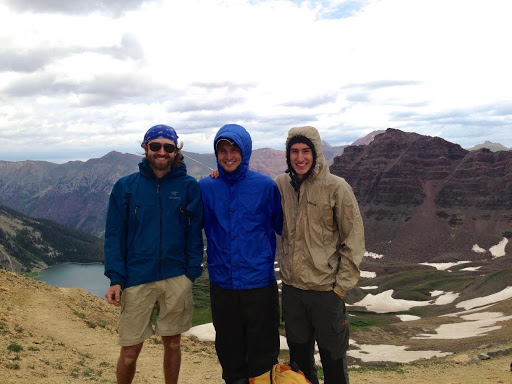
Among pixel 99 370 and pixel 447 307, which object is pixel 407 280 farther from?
pixel 99 370

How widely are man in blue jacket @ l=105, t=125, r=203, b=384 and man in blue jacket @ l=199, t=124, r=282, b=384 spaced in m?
0.42

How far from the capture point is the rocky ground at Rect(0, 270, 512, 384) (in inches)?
501

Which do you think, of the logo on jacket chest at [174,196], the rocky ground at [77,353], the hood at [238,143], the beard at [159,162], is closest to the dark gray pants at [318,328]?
the hood at [238,143]

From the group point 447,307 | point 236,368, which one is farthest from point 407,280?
point 236,368

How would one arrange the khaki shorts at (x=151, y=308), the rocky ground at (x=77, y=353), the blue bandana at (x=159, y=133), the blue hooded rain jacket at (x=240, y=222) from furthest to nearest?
1. the rocky ground at (x=77, y=353)
2. the blue bandana at (x=159, y=133)
3. the khaki shorts at (x=151, y=308)
4. the blue hooded rain jacket at (x=240, y=222)

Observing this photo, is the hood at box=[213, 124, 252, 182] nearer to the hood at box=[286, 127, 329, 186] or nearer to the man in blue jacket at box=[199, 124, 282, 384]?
the man in blue jacket at box=[199, 124, 282, 384]

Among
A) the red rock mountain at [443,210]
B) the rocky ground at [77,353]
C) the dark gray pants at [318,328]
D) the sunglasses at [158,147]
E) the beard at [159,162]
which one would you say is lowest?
the red rock mountain at [443,210]

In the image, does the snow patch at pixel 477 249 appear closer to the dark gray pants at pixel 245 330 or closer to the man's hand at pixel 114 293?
the dark gray pants at pixel 245 330

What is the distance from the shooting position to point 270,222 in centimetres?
784

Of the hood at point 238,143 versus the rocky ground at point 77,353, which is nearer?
the hood at point 238,143

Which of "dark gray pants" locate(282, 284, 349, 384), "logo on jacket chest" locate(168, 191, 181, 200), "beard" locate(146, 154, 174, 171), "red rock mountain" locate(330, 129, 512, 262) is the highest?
"beard" locate(146, 154, 174, 171)

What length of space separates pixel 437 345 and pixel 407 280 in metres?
60.1

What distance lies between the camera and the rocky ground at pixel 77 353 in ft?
41.7

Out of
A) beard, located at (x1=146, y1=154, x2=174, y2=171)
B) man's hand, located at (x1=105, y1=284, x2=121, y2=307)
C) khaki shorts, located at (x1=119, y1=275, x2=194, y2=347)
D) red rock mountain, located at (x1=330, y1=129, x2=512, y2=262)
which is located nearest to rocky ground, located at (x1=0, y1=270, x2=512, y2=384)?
khaki shorts, located at (x1=119, y1=275, x2=194, y2=347)
